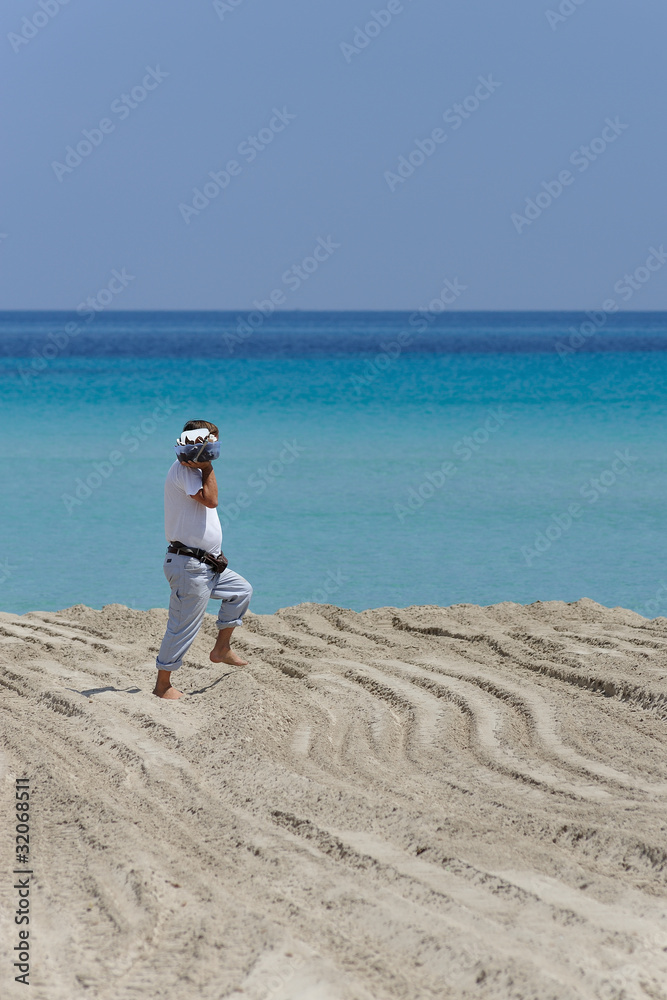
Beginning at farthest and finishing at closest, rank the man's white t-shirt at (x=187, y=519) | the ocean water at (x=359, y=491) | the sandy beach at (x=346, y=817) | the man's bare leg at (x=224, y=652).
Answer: the ocean water at (x=359, y=491) → the man's bare leg at (x=224, y=652) → the man's white t-shirt at (x=187, y=519) → the sandy beach at (x=346, y=817)

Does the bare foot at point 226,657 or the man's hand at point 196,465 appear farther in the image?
the bare foot at point 226,657

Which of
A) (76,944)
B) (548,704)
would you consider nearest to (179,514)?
(548,704)

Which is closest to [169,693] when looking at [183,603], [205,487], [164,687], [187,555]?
[164,687]

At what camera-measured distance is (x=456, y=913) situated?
3.37 metres

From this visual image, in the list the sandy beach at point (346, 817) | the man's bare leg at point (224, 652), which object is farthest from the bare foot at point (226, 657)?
the sandy beach at point (346, 817)

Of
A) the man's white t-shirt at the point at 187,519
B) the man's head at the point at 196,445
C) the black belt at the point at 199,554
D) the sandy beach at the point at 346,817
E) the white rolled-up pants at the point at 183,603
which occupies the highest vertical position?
the man's head at the point at 196,445

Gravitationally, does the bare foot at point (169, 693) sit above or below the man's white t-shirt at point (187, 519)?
below

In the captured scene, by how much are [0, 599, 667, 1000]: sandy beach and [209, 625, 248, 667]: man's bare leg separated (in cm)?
15

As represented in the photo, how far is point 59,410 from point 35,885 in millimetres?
22826

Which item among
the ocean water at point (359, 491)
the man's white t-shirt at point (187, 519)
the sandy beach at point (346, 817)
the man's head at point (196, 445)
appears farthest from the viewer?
the ocean water at point (359, 491)

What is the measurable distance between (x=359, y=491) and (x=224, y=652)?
8595mm

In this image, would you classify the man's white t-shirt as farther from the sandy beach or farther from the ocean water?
the ocean water

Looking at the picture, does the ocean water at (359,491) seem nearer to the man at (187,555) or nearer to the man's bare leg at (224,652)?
the man's bare leg at (224,652)

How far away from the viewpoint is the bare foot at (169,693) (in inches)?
227
